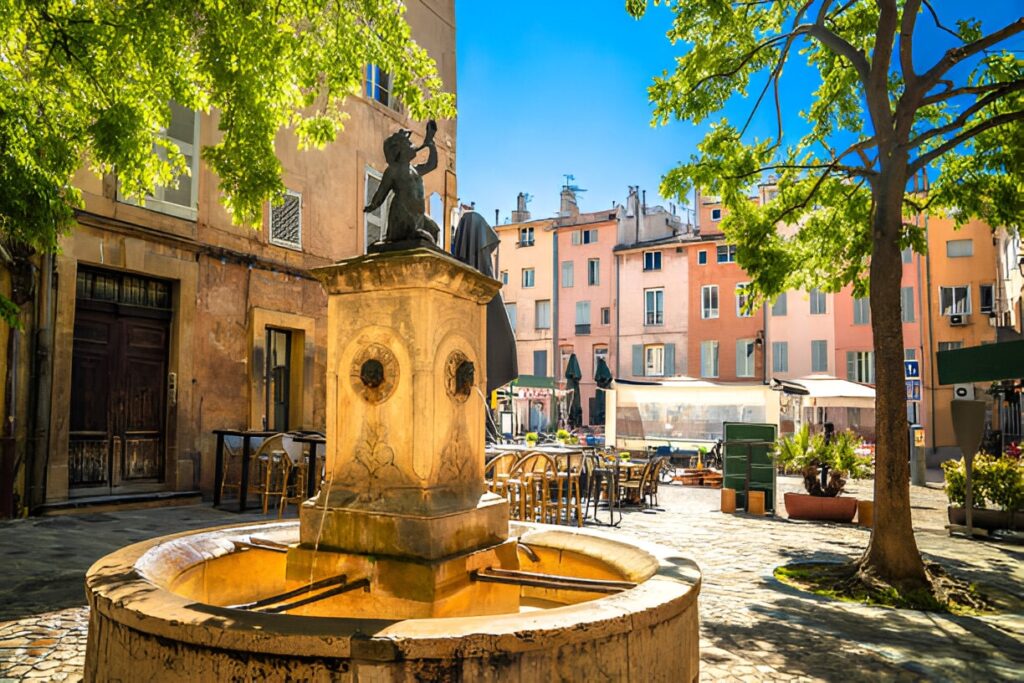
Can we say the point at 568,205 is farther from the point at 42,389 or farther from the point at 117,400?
the point at 42,389

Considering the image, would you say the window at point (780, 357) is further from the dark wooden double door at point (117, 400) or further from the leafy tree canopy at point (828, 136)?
the dark wooden double door at point (117, 400)

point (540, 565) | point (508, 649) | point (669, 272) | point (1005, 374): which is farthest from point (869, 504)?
point (669, 272)

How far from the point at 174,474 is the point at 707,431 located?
1828cm

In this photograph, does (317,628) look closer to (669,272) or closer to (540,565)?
(540,565)

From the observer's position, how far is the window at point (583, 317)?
39469mm

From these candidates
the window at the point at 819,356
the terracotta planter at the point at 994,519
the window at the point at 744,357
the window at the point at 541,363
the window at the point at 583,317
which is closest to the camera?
the terracotta planter at the point at 994,519

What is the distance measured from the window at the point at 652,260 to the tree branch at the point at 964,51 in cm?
3084

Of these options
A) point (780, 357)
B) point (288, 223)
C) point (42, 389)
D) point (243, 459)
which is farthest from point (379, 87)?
point (780, 357)

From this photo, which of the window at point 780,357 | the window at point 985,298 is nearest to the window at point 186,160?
the window at point 780,357

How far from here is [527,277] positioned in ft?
138

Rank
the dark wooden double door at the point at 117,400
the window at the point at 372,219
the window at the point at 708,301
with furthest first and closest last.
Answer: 1. the window at the point at 708,301
2. the window at the point at 372,219
3. the dark wooden double door at the point at 117,400

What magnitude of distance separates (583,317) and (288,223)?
90.0 ft

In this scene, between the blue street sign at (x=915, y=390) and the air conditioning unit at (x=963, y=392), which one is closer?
the air conditioning unit at (x=963, y=392)

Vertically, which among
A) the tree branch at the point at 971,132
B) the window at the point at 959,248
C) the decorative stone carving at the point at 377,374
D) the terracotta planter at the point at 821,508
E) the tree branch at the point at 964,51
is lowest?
the terracotta planter at the point at 821,508
